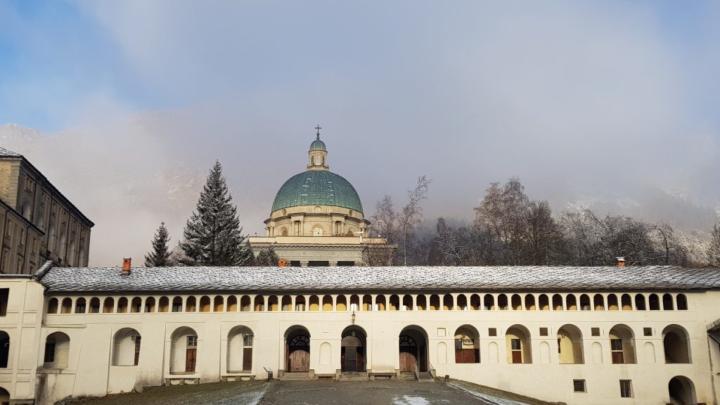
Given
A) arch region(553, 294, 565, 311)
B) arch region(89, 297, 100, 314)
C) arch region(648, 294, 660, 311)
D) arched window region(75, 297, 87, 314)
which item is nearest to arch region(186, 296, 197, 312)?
arch region(89, 297, 100, 314)

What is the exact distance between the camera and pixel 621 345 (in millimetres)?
51812

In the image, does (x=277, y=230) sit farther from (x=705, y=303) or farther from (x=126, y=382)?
(x=705, y=303)

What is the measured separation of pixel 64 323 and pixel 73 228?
102 feet

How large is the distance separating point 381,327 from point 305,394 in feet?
35.1

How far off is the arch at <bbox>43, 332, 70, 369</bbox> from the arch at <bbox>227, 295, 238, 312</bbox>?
1089 cm

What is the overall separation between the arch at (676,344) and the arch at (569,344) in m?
6.16

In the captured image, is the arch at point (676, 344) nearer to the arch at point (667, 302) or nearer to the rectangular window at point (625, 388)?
the arch at point (667, 302)

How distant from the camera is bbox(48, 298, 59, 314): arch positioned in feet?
163

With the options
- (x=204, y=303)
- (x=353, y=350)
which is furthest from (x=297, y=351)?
(x=204, y=303)

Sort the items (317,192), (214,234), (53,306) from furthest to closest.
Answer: (317,192) < (214,234) < (53,306)

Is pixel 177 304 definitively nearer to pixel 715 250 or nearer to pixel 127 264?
Result: pixel 127 264

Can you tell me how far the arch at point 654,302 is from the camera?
5137cm

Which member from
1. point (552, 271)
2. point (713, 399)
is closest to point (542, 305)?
point (552, 271)

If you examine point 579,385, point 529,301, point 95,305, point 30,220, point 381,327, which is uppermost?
point 30,220
